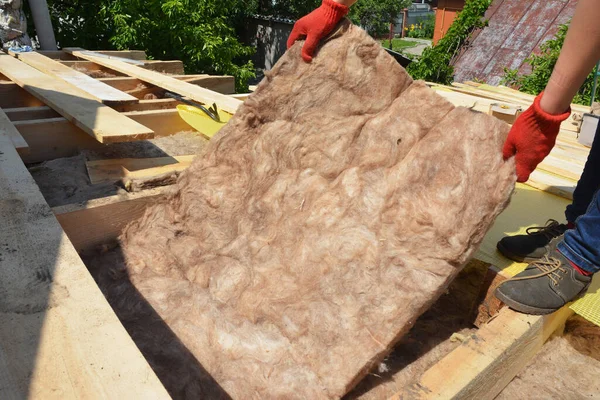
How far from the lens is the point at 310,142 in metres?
2.06

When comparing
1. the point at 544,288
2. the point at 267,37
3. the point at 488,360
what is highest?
the point at 267,37

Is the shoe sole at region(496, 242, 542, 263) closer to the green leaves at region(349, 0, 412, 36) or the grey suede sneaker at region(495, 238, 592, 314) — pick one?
the grey suede sneaker at region(495, 238, 592, 314)

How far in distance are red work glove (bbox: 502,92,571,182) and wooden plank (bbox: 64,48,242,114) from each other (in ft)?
7.59

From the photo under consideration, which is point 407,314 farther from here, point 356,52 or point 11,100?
point 11,100

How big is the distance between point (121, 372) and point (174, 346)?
0.66m

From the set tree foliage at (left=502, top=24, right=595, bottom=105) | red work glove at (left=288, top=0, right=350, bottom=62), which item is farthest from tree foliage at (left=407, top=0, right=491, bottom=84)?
red work glove at (left=288, top=0, right=350, bottom=62)

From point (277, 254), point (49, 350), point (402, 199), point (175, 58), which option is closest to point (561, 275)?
point (402, 199)

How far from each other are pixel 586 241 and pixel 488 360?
2.03 ft

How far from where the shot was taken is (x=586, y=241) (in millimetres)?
1674

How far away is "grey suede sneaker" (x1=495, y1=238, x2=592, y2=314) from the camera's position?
5.55ft

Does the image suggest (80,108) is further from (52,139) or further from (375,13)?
(375,13)

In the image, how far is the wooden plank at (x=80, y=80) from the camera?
3377mm

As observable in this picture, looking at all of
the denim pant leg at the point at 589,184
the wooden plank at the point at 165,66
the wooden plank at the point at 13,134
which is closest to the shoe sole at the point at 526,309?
the denim pant leg at the point at 589,184

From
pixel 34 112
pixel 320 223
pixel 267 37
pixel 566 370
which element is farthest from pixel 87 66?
pixel 267 37
